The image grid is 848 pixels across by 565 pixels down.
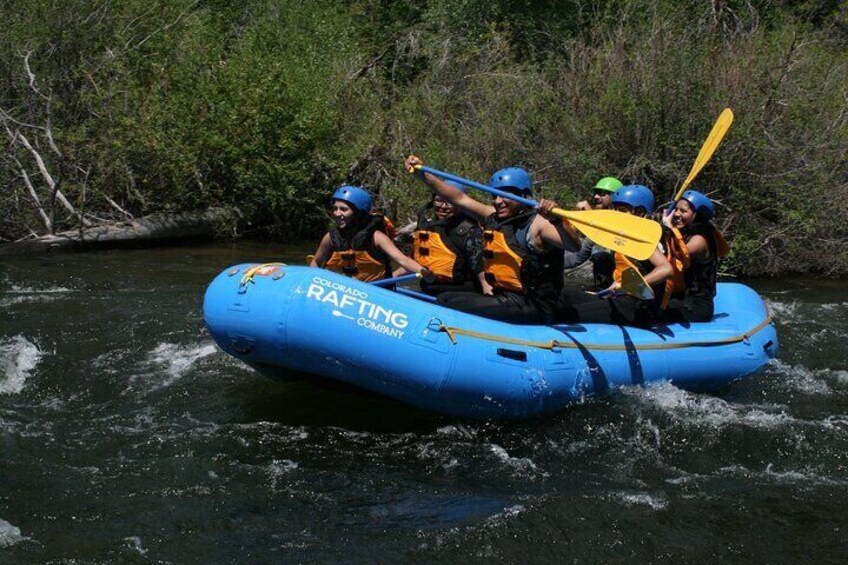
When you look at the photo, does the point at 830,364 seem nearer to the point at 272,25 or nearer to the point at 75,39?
the point at 75,39

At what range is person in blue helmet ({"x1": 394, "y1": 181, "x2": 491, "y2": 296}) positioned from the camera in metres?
6.12

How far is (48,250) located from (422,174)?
637 cm

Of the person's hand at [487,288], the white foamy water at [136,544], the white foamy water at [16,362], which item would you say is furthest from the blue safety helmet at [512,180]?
the white foamy water at [16,362]

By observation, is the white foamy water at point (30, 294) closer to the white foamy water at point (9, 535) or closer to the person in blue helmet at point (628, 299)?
the white foamy water at point (9, 535)

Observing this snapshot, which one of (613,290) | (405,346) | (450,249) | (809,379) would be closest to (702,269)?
(613,290)

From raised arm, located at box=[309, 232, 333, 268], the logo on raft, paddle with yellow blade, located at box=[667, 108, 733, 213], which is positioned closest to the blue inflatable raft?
the logo on raft

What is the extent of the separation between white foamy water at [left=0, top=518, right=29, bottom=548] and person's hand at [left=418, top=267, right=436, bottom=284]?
2.67 metres

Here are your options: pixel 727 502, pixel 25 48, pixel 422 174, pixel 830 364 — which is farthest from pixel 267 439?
pixel 25 48

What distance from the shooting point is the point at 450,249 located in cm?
612

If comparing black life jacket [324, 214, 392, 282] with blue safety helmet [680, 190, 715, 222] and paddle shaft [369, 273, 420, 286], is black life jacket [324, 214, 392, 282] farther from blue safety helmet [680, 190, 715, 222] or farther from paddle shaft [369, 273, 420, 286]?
blue safety helmet [680, 190, 715, 222]

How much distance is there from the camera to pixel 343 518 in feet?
14.8

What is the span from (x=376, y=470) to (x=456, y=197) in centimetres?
186

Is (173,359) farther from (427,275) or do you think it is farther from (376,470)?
(376,470)

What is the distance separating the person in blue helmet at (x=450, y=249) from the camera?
6.12 m
